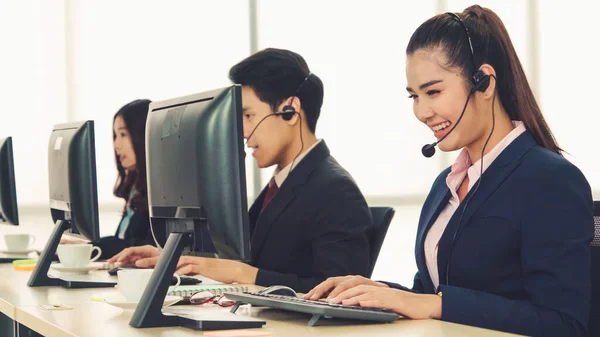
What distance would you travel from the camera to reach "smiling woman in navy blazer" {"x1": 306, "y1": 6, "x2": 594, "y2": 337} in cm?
154

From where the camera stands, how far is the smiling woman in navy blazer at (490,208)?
154 cm

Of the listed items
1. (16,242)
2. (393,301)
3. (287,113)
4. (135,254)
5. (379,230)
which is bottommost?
(16,242)

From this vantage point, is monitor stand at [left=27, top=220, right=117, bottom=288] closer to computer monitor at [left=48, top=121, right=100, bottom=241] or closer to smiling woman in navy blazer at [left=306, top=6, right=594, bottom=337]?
computer monitor at [left=48, top=121, right=100, bottom=241]

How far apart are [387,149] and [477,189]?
3455 millimetres

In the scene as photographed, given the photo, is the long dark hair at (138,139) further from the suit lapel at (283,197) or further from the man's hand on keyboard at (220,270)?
the man's hand on keyboard at (220,270)

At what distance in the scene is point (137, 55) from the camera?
4801 mm

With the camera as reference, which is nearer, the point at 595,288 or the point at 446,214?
the point at 595,288

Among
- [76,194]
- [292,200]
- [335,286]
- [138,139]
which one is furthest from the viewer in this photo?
[138,139]

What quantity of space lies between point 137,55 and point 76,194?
8.36 ft

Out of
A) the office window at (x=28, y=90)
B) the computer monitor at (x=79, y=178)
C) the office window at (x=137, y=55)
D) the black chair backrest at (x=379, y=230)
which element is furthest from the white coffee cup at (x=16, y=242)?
the black chair backrest at (x=379, y=230)

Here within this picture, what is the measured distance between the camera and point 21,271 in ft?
9.18

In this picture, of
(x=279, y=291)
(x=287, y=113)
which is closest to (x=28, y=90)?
(x=287, y=113)

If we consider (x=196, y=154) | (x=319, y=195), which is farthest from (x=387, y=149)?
(x=196, y=154)

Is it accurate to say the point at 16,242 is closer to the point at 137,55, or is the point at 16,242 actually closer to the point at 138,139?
the point at 138,139
